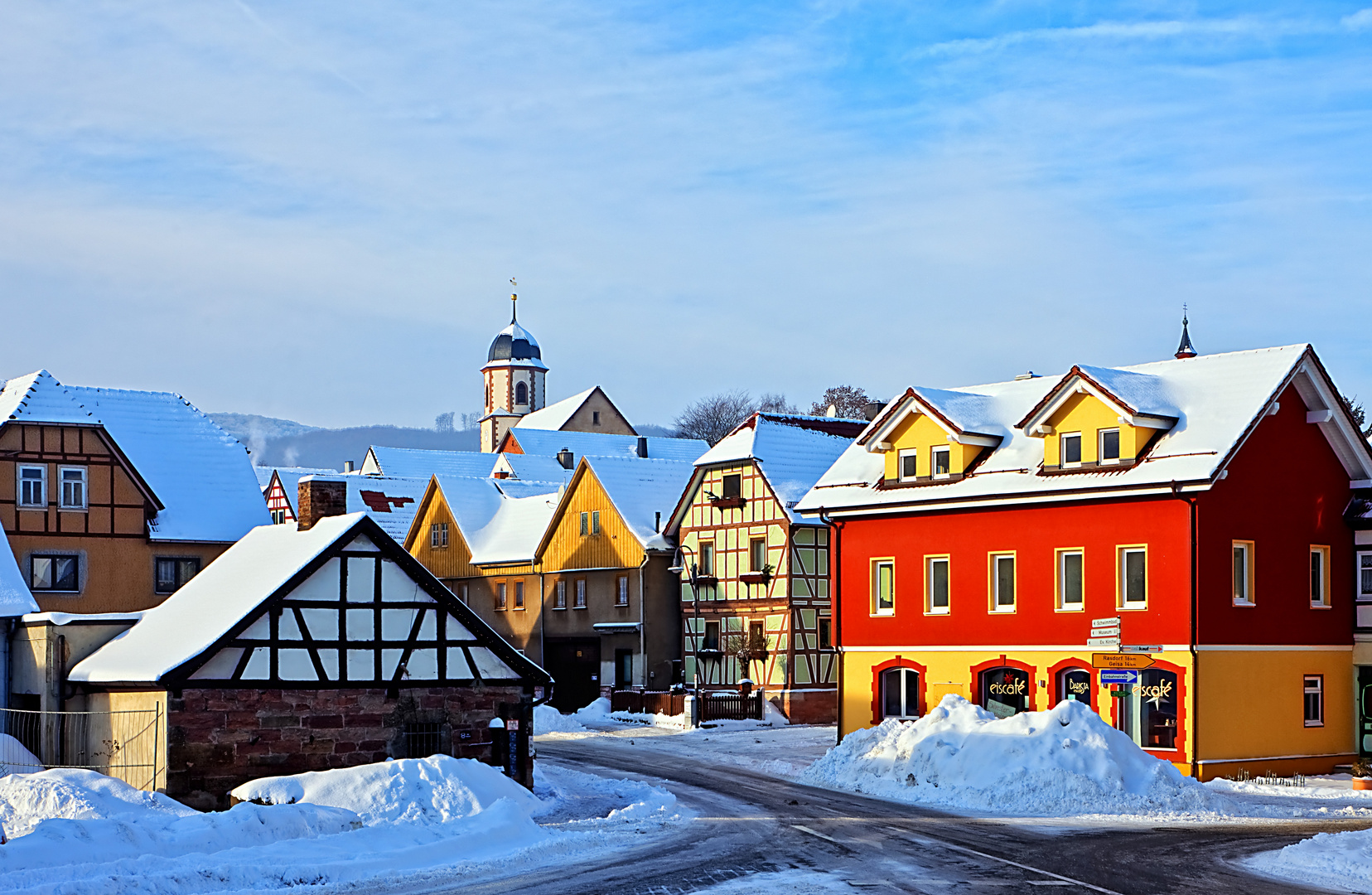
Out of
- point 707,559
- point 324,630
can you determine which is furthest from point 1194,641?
point 707,559

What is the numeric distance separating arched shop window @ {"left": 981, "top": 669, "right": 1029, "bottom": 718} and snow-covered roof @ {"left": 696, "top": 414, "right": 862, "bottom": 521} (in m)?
15.8

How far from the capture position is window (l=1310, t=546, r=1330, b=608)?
38.2 metres

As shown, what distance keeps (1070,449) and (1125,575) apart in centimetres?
339

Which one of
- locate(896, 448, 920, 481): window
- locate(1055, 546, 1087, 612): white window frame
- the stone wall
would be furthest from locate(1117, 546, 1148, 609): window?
the stone wall

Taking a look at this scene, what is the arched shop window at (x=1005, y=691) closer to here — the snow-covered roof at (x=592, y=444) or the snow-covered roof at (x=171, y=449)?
the snow-covered roof at (x=171, y=449)

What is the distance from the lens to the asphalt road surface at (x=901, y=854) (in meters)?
19.2

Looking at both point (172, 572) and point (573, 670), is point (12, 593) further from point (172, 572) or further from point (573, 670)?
point (573, 670)

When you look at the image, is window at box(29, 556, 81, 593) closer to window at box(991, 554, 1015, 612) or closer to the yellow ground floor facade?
the yellow ground floor facade

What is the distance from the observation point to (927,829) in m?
25.5

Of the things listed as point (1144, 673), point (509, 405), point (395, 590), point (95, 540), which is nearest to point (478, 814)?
point (395, 590)

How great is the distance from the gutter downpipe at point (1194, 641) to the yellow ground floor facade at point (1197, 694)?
0.11ft

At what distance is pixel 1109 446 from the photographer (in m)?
37.8

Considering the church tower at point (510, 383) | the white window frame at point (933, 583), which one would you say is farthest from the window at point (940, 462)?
the church tower at point (510, 383)

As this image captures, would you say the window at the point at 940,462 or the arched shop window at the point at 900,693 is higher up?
the window at the point at 940,462
